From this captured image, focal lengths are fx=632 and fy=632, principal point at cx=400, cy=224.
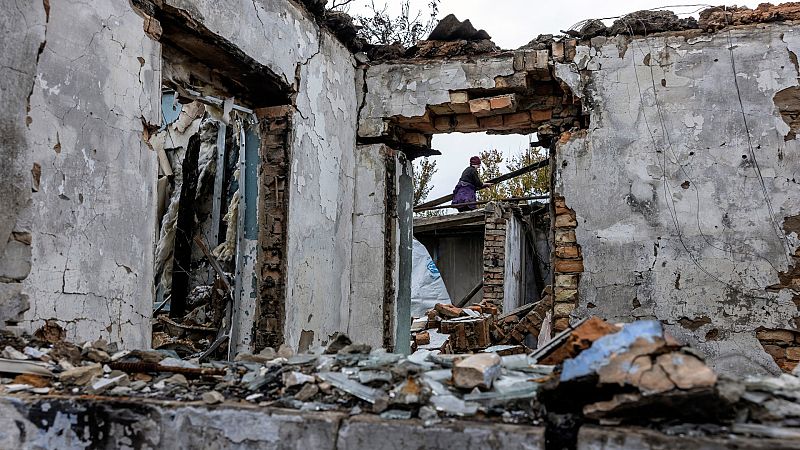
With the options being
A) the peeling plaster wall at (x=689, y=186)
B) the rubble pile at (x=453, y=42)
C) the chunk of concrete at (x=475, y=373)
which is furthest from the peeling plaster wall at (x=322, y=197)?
the chunk of concrete at (x=475, y=373)

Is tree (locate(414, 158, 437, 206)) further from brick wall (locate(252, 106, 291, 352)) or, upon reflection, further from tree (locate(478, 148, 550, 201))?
brick wall (locate(252, 106, 291, 352))

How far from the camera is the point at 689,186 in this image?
4.79 meters

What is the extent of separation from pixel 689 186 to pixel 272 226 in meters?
3.18

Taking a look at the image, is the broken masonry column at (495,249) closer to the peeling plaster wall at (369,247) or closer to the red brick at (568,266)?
the peeling plaster wall at (369,247)

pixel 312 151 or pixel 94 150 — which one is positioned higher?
pixel 312 151

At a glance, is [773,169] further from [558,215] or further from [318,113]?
[318,113]

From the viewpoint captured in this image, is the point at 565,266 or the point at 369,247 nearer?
the point at 565,266

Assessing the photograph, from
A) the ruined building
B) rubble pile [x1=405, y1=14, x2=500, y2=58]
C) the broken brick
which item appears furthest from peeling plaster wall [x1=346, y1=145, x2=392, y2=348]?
the broken brick

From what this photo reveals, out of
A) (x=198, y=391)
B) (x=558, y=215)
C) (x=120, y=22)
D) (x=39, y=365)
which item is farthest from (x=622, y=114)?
(x=39, y=365)

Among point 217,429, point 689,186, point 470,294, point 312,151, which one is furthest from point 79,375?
point 470,294

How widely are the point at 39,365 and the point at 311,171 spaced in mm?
2836

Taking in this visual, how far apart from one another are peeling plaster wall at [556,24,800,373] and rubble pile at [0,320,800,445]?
2.81m

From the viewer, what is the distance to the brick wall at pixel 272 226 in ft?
15.3

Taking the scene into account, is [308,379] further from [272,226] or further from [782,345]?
[782,345]
